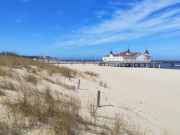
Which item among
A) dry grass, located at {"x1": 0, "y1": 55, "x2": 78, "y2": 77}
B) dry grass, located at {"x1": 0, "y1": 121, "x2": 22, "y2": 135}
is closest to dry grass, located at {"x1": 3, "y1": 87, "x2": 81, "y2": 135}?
dry grass, located at {"x1": 0, "y1": 121, "x2": 22, "y2": 135}

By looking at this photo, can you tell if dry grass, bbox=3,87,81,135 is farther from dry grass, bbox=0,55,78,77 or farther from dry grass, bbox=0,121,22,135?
dry grass, bbox=0,55,78,77

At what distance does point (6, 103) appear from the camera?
261cm

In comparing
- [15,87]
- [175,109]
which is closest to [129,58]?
[175,109]

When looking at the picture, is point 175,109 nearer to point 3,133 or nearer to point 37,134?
point 37,134

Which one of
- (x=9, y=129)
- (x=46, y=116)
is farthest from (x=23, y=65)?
(x=9, y=129)

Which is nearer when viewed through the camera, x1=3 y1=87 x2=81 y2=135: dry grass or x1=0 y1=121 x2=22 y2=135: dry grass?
x1=0 y1=121 x2=22 y2=135: dry grass

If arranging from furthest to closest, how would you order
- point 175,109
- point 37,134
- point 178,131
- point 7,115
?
point 175,109 → point 178,131 → point 7,115 → point 37,134

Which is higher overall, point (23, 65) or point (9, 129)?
point (23, 65)

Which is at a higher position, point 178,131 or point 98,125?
point 98,125

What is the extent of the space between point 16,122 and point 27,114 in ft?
0.97

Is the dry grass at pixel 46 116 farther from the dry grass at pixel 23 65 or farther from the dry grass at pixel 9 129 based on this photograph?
the dry grass at pixel 23 65

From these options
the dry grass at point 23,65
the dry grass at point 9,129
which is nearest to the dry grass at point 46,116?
the dry grass at point 9,129

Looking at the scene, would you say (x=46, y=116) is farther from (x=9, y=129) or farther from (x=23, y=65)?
(x=23, y=65)

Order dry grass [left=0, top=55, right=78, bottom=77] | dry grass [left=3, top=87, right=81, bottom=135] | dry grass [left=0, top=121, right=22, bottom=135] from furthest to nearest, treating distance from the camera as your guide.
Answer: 1. dry grass [left=0, top=55, right=78, bottom=77]
2. dry grass [left=3, top=87, right=81, bottom=135]
3. dry grass [left=0, top=121, right=22, bottom=135]
